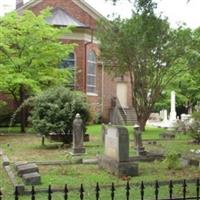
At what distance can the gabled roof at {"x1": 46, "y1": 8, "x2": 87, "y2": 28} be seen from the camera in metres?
38.9

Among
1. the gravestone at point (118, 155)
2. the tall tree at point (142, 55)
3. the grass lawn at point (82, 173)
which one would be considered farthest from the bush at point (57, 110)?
the tall tree at point (142, 55)

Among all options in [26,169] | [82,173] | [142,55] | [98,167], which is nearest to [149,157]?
[98,167]

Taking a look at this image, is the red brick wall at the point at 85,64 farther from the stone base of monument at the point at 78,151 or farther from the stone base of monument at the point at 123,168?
the stone base of monument at the point at 123,168

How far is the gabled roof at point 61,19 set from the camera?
38938 mm

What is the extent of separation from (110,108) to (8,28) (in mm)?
15385

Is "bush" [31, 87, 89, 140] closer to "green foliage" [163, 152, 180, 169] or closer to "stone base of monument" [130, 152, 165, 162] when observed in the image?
"stone base of monument" [130, 152, 165, 162]

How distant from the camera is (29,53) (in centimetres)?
2986

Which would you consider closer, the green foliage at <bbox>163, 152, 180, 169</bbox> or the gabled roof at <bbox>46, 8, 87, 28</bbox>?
the green foliage at <bbox>163, 152, 180, 169</bbox>

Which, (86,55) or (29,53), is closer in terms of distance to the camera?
(29,53)

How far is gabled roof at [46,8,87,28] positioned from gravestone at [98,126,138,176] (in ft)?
82.8

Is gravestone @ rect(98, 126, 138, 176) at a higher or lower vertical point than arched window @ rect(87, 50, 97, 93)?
lower

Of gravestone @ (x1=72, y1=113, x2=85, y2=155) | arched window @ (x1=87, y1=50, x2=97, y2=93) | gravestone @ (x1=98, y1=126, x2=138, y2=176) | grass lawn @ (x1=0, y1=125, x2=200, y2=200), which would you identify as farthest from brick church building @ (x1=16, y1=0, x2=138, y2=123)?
gravestone @ (x1=98, y1=126, x2=138, y2=176)

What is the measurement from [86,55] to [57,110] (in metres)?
19.9

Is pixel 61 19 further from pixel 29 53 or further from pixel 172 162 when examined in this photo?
pixel 172 162
